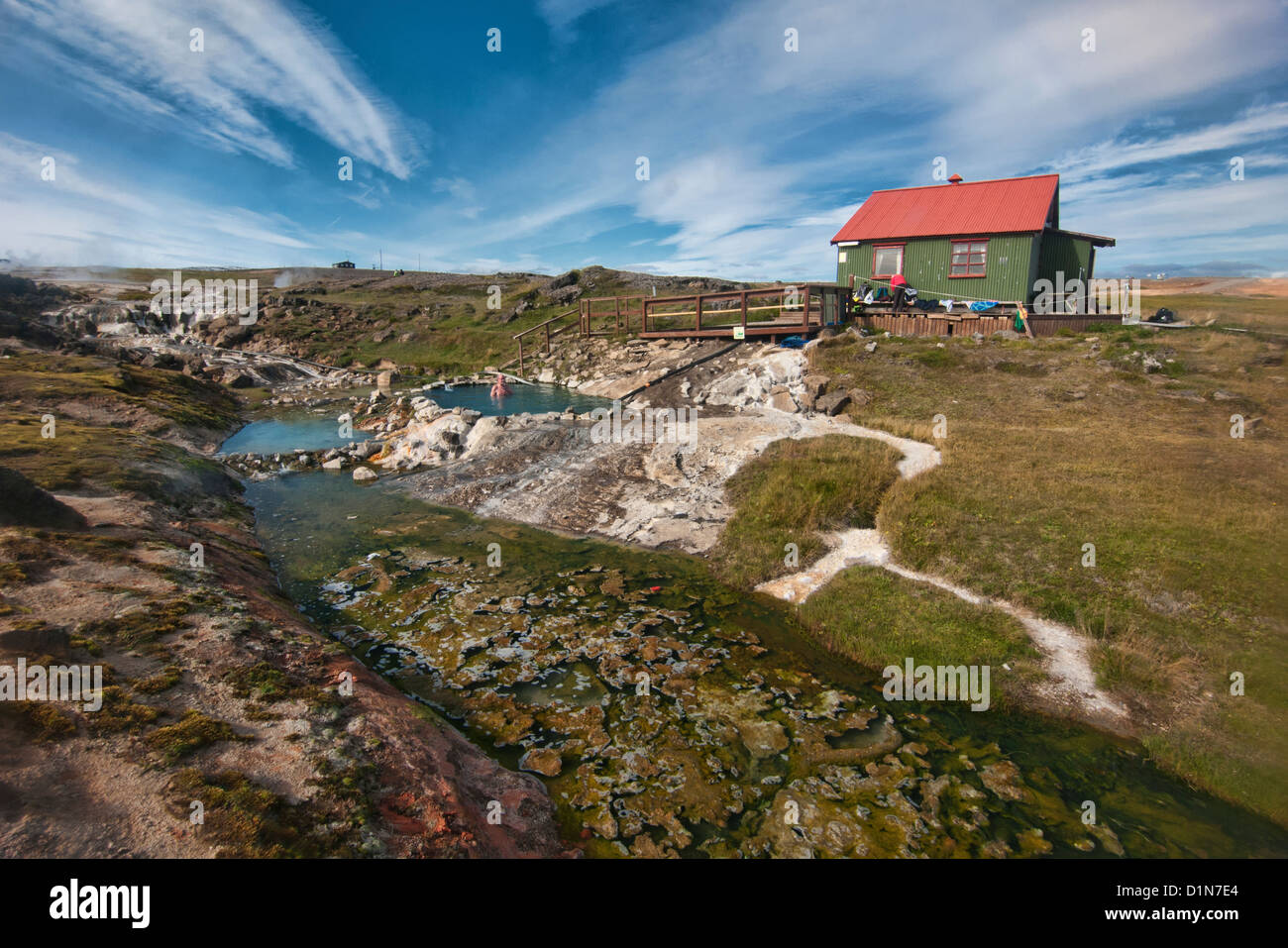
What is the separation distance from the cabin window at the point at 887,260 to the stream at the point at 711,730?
Answer: 32569 mm

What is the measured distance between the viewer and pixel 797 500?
18297 mm

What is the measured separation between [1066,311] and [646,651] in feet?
126

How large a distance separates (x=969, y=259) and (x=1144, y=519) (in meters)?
28.7

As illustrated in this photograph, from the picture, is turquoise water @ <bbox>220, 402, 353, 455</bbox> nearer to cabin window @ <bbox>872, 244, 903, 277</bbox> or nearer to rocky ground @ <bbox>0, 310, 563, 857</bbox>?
rocky ground @ <bbox>0, 310, 563, 857</bbox>

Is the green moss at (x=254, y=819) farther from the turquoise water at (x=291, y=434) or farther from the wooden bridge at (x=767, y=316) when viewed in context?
the wooden bridge at (x=767, y=316)

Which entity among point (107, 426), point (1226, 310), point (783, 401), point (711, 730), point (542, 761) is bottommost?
point (542, 761)

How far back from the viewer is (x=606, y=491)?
21.8 metres

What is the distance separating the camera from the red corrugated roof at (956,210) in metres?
36.4

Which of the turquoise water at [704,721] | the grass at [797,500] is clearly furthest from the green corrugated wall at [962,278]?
the turquoise water at [704,721]

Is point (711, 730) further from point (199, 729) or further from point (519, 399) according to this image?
point (519, 399)

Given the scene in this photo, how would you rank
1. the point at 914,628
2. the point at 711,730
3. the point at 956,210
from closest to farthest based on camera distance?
the point at 711,730 < the point at 914,628 < the point at 956,210

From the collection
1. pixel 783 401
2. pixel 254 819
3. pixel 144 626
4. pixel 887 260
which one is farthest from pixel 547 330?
pixel 254 819
